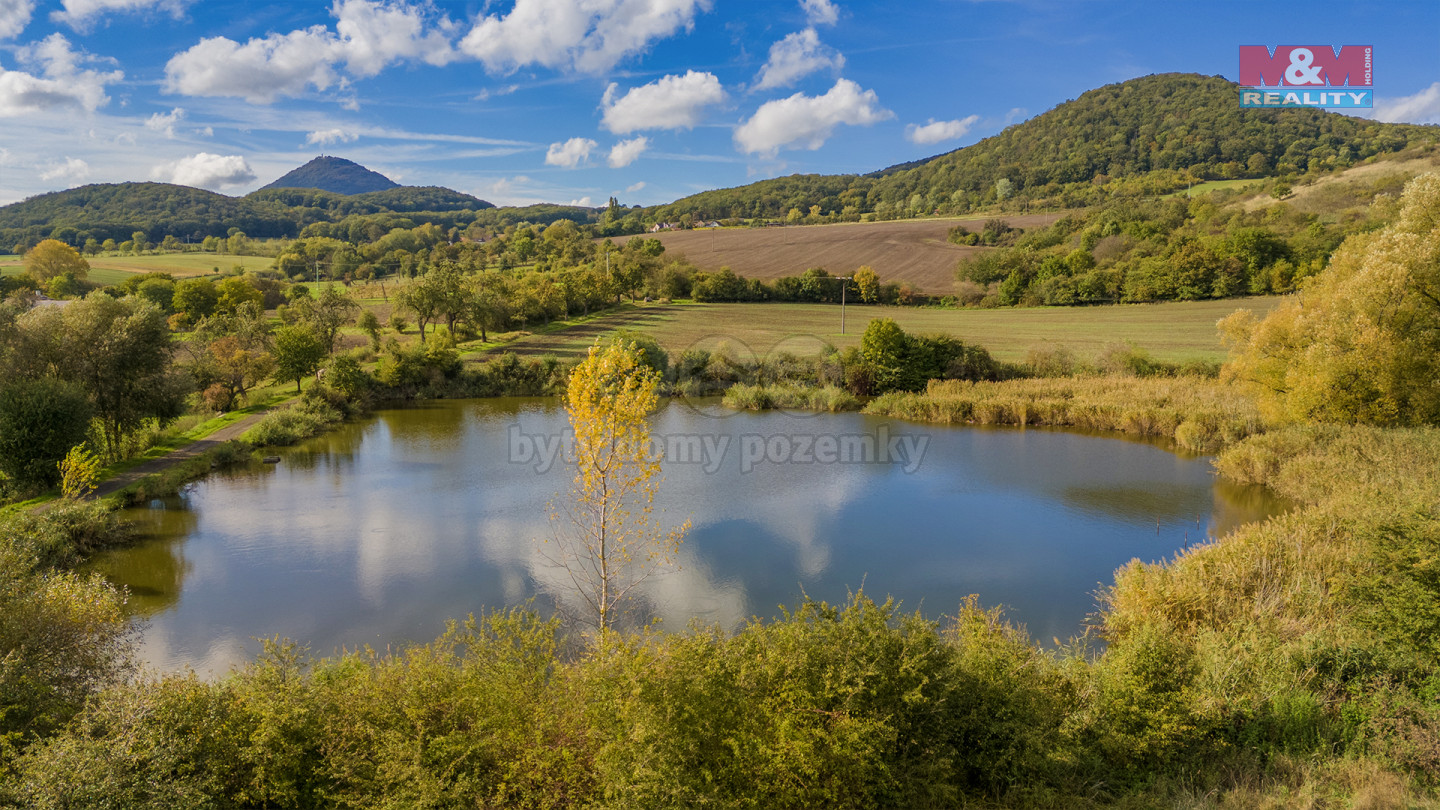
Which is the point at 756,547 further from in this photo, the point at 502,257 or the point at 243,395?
the point at 502,257

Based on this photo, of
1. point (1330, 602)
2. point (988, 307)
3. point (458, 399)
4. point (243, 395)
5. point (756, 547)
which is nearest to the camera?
point (1330, 602)

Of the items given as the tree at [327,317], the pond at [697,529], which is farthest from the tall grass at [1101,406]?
the tree at [327,317]

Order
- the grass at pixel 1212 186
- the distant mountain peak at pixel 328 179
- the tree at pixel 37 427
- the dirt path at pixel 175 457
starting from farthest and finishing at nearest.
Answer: the distant mountain peak at pixel 328 179 < the grass at pixel 1212 186 < the dirt path at pixel 175 457 < the tree at pixel 37 427

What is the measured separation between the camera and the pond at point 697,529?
13.0 m

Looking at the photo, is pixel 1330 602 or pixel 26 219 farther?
pixel 26 219

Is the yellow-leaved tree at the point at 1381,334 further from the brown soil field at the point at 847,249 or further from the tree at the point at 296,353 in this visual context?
the tree at the point at 296,353

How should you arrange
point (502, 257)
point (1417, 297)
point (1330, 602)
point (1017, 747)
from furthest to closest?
point (502, 257) → point (1417, 297) → point (1330, 602) → point (1017, 747)

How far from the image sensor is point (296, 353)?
3200 cm

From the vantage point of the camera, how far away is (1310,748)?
24.9 feet

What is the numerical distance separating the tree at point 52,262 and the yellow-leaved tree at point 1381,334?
7790 centimetres

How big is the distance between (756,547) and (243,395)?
28.2 meters

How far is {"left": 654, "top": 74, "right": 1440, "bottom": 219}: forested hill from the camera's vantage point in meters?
72.8

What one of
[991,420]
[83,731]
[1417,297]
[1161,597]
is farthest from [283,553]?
[1417,297]

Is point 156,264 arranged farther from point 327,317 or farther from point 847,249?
point 847,249
